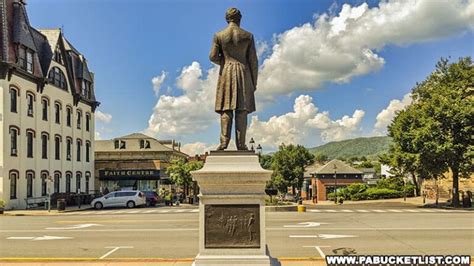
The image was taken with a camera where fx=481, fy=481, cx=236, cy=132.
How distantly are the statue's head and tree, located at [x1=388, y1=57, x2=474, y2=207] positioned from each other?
28444 mm

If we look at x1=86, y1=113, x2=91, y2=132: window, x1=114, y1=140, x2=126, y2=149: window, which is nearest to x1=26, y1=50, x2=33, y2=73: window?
x1=86, y1=113, x2=91, y2=132: window

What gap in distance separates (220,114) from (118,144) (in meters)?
63.4

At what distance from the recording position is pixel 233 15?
941cm

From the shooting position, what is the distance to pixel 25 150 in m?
40.8

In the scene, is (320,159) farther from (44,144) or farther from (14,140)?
(14,140)

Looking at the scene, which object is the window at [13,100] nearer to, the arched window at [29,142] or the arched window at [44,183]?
the arched window at [29,142]

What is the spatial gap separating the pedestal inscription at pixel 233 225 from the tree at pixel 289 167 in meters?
61.9

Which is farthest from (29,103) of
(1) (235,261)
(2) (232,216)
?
(1) (235,261)

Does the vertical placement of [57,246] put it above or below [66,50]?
below

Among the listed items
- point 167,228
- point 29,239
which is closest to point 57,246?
point 29,239

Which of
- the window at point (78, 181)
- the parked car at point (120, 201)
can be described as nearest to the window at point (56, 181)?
the window at point (78, 181)

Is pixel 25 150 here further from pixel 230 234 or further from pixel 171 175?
pixel 230 234

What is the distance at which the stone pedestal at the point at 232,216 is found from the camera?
855cm

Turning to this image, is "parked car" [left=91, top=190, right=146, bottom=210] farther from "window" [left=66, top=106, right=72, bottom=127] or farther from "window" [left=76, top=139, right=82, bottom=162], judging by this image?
"window" [left=76, top=139, right=82, bottom=162]
